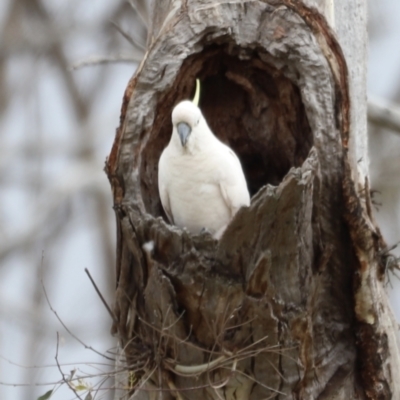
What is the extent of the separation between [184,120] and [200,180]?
0.35 m

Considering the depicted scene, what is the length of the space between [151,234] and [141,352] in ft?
1.72

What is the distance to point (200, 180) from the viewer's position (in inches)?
149

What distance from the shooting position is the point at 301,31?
3.45 m

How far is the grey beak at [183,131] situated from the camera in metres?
3.59

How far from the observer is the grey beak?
3.59m

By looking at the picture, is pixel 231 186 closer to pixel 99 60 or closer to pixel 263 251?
pixel 263 251

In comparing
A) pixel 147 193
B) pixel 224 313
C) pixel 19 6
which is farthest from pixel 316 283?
pixel 19 6

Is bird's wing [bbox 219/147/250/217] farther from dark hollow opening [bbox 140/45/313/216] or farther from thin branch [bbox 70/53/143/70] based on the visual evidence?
thin branch [bbox 70/53/143/70]

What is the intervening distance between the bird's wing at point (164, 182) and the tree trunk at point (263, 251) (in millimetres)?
65

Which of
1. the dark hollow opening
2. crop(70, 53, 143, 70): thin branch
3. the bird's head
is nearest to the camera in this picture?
the bird's head

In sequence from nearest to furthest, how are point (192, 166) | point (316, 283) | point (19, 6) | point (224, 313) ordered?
point (224, 313) < point (316, 283) < point (192, 166) < point (19, 6)

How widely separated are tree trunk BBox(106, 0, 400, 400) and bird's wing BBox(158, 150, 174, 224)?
2.6 inches

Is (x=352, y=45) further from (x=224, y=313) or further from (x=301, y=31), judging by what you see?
(x=224, y=313)

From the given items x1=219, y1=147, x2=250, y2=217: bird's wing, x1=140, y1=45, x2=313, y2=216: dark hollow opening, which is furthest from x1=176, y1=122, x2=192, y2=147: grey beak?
x1=219, y1=147, x2=250, y2=217: bird's wing
